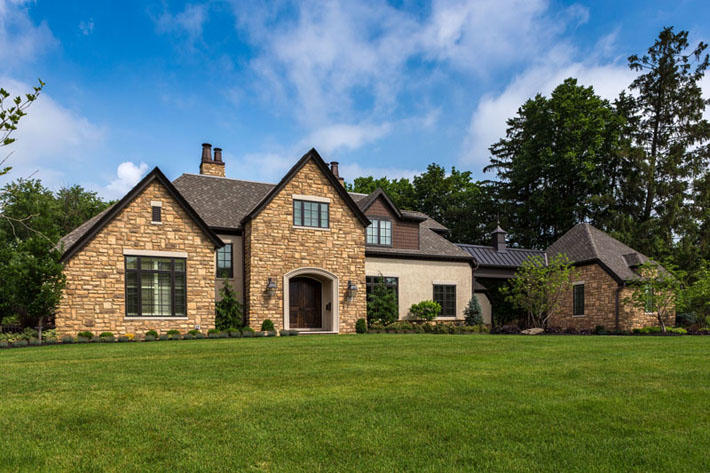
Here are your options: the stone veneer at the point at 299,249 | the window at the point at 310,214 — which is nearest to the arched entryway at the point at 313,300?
the stone veneer at the point at 299,249

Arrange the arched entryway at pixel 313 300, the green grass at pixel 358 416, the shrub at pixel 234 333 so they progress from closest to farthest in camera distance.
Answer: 1. the green grass at pixel 358 416
2. the shrub at pixel 234 333
3. the arched entryway at pixel 313 300

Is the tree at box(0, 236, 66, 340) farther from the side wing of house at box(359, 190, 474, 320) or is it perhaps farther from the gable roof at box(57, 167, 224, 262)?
the side wing of house at box(359, 190, 474, 320)

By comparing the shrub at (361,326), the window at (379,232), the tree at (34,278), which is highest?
the window at (379,232)

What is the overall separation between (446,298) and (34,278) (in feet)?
55.3

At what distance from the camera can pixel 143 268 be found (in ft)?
57.7

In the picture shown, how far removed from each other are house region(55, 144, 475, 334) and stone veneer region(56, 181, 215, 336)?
3cm

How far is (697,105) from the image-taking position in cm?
3366

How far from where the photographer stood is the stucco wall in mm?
23344

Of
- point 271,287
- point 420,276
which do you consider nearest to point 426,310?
point 420,276

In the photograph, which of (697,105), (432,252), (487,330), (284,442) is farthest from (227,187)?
(697,105)

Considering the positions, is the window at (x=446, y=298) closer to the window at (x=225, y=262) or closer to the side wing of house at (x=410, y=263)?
the side wing of house at (x=410, y=263)

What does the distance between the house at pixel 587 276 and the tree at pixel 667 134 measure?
8.51 meters

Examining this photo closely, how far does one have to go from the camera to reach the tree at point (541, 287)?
2447 cm

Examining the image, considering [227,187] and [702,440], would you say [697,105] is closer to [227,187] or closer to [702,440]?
[227,187]
